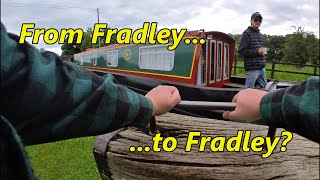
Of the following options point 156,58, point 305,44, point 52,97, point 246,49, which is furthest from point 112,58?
point 52,97

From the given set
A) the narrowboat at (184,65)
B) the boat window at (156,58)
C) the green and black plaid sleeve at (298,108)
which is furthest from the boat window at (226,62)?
the green and black plaid sleeve at (298,108)

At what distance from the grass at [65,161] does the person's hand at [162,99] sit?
8.90 ft

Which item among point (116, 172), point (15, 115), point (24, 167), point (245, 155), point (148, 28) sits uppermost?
point (148, 28)

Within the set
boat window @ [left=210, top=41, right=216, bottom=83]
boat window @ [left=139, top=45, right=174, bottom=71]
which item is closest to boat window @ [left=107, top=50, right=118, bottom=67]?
boat window @ [left=139, top=45, right=174, bottom=71]

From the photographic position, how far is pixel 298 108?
795 mm

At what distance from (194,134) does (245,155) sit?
253 mm

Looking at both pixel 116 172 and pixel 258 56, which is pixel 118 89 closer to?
pixel 116 172

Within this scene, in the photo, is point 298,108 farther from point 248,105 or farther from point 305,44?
point 305,44

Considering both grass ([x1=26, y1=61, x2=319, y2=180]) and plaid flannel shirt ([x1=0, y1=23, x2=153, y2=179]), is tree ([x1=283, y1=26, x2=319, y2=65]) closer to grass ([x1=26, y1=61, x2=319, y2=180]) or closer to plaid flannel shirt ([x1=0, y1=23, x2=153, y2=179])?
plaid flannel shirt ([x1=0, y1=23, x2=153, y2=179])

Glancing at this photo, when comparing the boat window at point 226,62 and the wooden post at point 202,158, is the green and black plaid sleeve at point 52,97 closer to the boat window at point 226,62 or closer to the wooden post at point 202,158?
the wooden post at point 202,158

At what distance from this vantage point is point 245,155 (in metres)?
1.46

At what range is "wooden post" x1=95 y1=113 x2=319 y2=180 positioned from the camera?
1418 mm

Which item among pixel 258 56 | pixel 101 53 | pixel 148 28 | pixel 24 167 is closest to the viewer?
pixel 24 167

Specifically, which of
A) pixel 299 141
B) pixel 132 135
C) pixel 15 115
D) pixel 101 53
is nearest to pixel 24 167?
pixel 15 115
